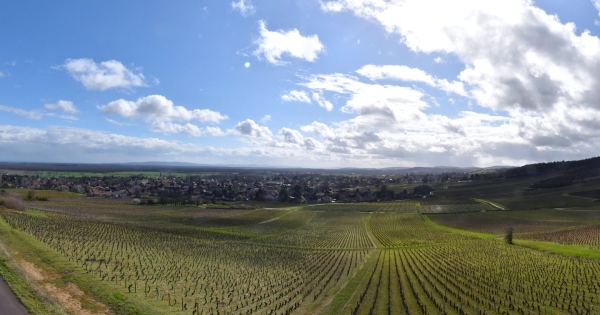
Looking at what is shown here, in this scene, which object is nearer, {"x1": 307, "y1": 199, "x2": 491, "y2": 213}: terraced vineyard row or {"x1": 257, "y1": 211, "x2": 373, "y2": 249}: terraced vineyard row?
{"x1": 257, "y1": 211, "x2": 373, "y2": 249}: terraced vineyard row

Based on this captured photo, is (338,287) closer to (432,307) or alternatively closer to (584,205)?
(432,307)

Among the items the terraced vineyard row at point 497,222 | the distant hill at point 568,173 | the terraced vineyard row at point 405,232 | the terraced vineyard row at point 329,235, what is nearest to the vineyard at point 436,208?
the terraced vineyard row at point 497,222

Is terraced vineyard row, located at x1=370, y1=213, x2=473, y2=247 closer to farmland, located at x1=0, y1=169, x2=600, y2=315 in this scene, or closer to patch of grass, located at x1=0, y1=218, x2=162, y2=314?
farmland, located at x1=0, y1=169, x2=600, y2=315

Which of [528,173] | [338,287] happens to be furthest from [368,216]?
[528,173]

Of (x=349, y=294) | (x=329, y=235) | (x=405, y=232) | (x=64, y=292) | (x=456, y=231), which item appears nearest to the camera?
(x=64, y=292)

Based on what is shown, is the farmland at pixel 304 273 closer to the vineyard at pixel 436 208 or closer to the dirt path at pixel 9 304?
the dirt path at pixel 9 304

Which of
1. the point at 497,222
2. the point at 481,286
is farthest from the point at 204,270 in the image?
the point at 497,222

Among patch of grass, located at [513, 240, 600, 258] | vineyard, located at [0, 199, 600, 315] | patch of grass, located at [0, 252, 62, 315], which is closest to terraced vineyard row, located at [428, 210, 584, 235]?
vineyard, located at [0, 199, 600, 315]

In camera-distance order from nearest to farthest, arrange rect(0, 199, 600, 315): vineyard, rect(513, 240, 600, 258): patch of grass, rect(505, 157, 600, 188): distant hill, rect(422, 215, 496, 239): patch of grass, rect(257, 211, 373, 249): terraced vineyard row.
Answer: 1. rect(0, 199, 600, 315): vineyard
2. rect(513, 240, 600, 258): patch of grass
3. rect(257, 211, 373, 249): terraced vineyard row
4. rect(422, 215, 496, 239): patch of grass
5. rect(505, 157, 600, 188): distant hill

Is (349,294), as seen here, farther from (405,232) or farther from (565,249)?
(405,232)
